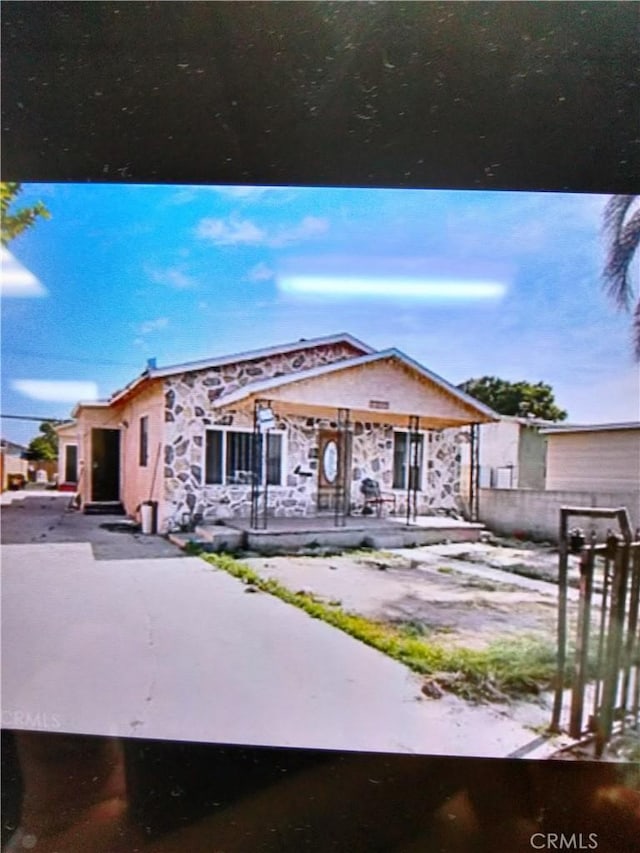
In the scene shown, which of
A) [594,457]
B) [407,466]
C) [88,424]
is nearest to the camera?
[594,457]

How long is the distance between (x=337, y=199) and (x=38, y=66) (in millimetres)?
737

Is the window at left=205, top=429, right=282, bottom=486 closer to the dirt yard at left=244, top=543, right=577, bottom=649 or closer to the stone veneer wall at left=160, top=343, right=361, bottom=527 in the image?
the stone veneer wall at left=160, top=343, right=361, bottom=527

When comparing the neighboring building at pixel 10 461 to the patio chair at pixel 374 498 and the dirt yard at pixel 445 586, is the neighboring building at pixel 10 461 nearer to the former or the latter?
the dirt yard at pixel 445 586

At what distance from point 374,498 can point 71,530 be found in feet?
3.22

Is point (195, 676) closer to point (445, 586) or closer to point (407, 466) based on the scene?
point (445, 586)

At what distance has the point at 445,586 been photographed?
1.60 m

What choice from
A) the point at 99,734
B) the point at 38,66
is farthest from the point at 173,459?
the point at 38,66

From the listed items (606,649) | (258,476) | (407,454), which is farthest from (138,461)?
(606,649)

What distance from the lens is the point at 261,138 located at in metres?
1.28

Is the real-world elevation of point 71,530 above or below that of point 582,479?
below

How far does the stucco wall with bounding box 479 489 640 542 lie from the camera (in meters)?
1.43

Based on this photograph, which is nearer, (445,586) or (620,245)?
(620,245)

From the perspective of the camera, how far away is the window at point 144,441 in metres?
1.69

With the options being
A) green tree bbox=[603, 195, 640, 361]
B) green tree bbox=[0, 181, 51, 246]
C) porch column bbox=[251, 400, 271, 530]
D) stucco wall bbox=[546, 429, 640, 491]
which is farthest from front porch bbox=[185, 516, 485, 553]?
green tree bbox=[0, 181, 51, 246]
